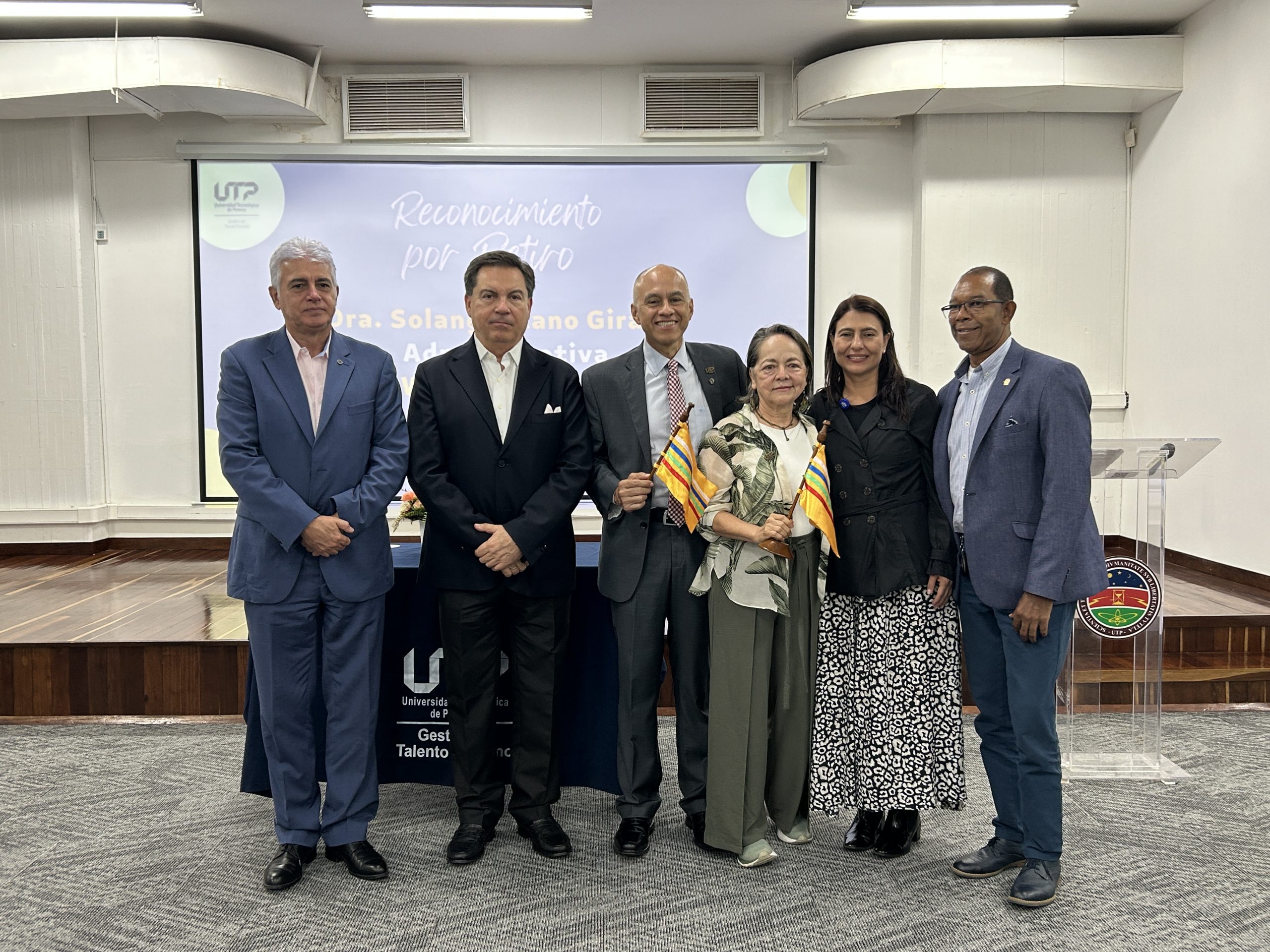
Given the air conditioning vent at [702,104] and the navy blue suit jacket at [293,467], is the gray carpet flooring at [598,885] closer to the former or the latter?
the navy blue suit jacket at [293,467]

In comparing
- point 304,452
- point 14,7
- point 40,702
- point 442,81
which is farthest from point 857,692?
point 14,7

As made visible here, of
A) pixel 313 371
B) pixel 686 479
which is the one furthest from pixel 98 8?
pixel 686 479

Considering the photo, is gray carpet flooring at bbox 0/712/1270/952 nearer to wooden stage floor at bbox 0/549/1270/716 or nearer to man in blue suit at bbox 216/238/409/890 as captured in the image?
man in blue suit at bbox 216/238/409/890

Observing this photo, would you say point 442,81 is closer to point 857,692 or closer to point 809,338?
point 809,338

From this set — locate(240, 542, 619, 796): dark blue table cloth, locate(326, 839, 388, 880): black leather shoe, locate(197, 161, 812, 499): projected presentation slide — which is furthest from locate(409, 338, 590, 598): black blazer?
locate(197, 161, 812, 499): projected presentation slide

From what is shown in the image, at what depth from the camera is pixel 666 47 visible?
5.81 m

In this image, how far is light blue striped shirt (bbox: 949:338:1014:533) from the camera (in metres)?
2.38

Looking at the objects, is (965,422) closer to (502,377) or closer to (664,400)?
(664,400)

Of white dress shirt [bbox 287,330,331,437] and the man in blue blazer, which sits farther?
white dress shirt [bbox 287,330,331,437]

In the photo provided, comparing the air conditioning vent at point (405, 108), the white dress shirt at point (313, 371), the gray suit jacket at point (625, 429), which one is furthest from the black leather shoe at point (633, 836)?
the air conditioning vent at point (405, 108)

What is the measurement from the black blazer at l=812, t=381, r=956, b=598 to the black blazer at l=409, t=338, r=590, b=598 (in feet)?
2.52

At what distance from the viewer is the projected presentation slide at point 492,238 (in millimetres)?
6219

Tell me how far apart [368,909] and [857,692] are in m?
1.43

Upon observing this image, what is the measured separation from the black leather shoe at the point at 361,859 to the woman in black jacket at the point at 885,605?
1.22 m
